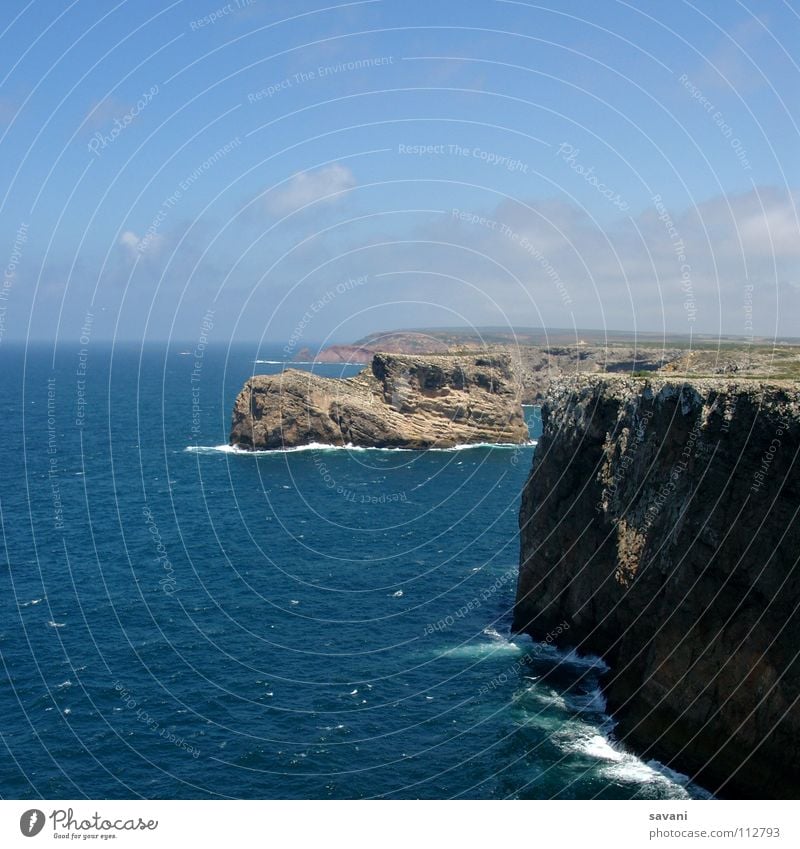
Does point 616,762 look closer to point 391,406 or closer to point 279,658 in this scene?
point 279,658

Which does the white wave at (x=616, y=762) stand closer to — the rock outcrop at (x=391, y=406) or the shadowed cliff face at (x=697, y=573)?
the shadowed cliff face at (x=697, y=573)

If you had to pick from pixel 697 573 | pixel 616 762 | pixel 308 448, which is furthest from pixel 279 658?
pixel 308 448

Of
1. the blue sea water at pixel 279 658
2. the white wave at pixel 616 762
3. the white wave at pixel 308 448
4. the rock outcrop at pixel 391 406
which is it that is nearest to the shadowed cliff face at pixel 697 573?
the white wave at pixel 616 762

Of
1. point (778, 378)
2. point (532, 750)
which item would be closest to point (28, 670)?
point (532, 750)

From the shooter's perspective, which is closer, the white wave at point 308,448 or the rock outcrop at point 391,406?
the white wave at point 308,448

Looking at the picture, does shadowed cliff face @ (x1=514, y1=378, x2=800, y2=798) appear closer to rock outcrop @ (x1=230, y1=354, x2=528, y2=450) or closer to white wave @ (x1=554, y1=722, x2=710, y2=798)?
white wave @ (x1=554, y1=722, x2=710, y2=798)
